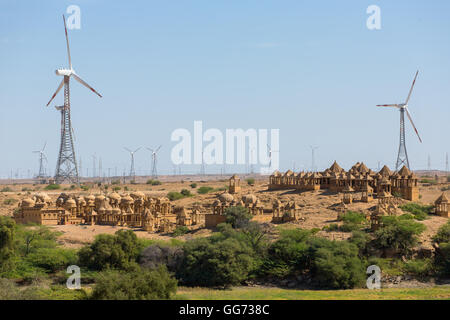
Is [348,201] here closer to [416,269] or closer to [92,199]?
[416,269]

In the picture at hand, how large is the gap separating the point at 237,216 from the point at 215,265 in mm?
11664

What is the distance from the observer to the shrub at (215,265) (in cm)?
4684

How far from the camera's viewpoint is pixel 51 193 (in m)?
98.8

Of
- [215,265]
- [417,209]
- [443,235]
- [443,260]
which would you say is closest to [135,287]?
[215,265]

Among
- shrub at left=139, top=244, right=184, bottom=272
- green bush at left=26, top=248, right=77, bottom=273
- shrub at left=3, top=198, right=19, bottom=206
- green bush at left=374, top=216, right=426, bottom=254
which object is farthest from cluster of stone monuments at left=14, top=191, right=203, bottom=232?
green bush at left=374, top=216, right=426, bottom=254

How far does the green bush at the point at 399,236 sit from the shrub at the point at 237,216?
1243 cm

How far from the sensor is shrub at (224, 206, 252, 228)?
5722 cm

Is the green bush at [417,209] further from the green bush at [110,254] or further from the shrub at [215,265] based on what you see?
the green bush at [110,254]

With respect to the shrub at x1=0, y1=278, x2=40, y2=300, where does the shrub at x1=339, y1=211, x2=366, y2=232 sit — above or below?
above

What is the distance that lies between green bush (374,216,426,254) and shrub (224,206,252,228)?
40.8 feet

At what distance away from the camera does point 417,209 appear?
59750mm

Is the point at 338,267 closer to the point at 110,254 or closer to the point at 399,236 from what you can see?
the point at 399,236

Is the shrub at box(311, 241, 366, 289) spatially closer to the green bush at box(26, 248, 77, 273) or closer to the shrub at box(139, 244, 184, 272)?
the shrub at box(139, 244, 184, 272)
